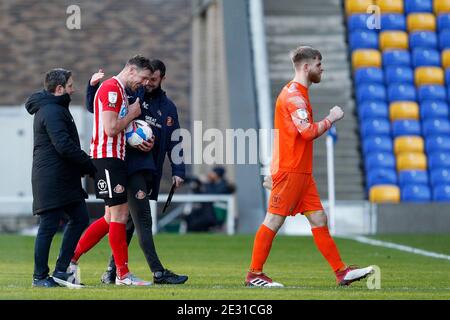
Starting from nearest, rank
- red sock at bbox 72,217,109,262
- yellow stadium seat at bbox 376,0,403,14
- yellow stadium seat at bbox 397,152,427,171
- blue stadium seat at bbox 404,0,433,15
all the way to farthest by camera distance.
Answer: red sock at bbox 72,217,109,262 < yellow stadium seat at bbox 397,152,427,171 < yellow stadium seat at bbox 376,0,403,14 < blue stadium seat at bbox 404,0,433,15

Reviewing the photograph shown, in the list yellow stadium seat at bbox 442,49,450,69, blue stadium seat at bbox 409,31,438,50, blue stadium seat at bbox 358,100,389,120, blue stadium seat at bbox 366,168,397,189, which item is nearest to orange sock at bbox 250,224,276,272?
blue stadium seat at bbox 366,168,397,189

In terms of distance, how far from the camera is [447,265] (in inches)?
542

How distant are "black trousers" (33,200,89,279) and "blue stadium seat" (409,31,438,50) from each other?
1639cm

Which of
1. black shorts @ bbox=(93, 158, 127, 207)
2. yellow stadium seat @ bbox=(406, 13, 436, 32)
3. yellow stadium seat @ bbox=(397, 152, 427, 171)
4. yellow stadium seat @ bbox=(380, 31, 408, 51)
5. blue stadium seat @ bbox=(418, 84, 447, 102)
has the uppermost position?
yellow stadium seat @ bbox=(406, 13, 436, 32)

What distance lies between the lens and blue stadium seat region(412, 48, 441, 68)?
84.7ft

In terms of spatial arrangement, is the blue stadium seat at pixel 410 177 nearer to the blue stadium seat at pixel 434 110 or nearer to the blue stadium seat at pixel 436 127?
the blue stadium seat at pixel 436 127

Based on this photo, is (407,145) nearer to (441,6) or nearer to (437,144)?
(437,144)

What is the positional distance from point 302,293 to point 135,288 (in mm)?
1251

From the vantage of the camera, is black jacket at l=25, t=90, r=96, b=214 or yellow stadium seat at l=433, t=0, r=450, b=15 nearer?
black jacket at l=25, t=90, r=96, b=214

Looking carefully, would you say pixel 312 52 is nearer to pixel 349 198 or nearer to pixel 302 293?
pixel 302 293

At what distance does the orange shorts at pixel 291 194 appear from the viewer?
10422mm

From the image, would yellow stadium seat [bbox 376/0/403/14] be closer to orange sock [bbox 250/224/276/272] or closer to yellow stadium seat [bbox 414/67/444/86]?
yellow stadium seat [bbox 414/67/444/86]
